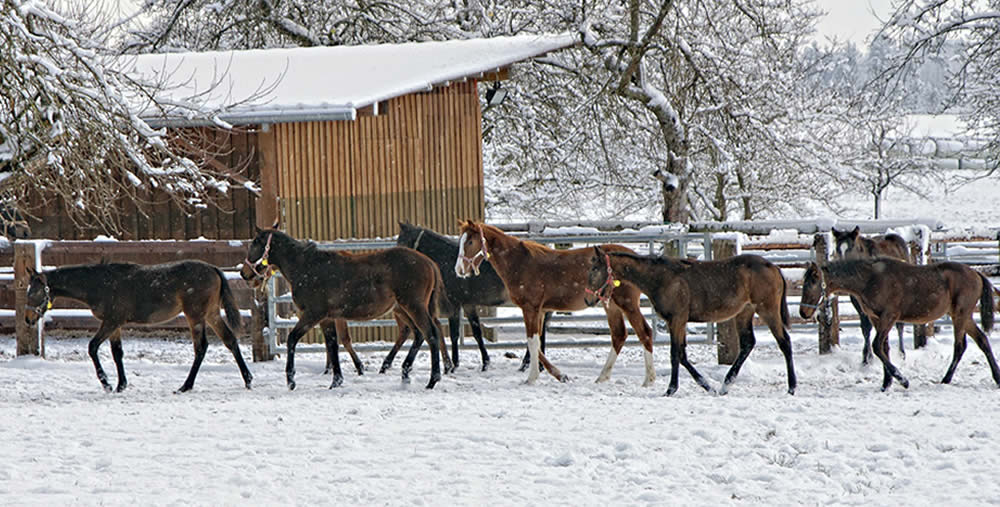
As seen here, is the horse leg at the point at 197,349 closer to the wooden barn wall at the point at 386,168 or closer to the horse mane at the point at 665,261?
the horse mane at the point at 665,261

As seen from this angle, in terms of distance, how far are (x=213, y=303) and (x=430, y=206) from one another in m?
6.36

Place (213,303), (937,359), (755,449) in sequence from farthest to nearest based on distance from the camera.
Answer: (937,359) → (213,303) → (755,449)

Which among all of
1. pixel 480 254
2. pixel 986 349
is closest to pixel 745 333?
pixel 986 349

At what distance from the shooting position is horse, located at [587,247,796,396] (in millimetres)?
9938

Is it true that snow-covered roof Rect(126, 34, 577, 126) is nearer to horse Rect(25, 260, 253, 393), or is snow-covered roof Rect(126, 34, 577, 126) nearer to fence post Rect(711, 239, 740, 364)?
horse Rect(25, 260, 253, 393)

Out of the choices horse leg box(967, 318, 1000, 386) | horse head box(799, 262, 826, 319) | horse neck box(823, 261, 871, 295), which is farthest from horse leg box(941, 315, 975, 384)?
horse head box(799, 262, 826, 319)

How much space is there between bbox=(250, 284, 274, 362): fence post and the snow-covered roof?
213cm

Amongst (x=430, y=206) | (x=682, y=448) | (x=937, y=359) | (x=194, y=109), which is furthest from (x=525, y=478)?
(x=430, y=206)

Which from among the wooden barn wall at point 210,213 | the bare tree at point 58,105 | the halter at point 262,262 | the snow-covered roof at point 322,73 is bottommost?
the halter at point 262,262

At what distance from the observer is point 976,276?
10.2 m

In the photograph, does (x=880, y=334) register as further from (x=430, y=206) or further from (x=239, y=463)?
(x=430, y=206)

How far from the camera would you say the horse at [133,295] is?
33.6ft

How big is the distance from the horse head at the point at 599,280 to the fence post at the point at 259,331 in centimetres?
430

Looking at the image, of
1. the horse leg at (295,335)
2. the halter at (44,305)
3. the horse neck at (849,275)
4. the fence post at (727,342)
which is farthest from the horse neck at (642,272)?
the halter at (44,305)
